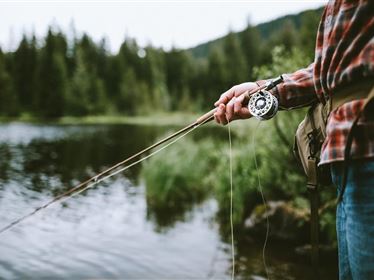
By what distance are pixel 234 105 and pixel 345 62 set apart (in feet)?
2.03

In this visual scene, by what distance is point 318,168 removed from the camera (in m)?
1.80

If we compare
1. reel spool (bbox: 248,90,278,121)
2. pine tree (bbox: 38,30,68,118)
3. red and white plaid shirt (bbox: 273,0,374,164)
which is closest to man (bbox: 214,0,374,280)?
red and white plaid shirt (bbox: 273,0,374,164)

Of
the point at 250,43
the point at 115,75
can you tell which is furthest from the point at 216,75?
the point at 115,75

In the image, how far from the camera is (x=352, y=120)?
142 centimetres

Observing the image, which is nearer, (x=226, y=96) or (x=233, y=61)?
(x=226, y=96)

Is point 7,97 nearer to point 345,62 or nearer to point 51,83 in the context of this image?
point 51,83

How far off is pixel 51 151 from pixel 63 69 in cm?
4323

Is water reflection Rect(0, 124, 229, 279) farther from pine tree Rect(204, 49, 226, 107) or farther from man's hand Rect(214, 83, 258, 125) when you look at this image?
pine tree Rect(204, 49, 226, 107)

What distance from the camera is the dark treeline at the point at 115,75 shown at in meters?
61.2

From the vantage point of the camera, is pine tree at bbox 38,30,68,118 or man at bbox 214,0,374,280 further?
pine tree at bbox 38,30,68,118

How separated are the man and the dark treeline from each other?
178ft

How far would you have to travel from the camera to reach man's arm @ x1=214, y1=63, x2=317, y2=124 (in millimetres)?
1916

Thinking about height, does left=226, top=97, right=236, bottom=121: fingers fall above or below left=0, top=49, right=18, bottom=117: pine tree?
below

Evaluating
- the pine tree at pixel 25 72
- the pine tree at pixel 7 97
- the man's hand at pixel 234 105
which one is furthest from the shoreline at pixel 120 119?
the man's hand at pixel 234 105
